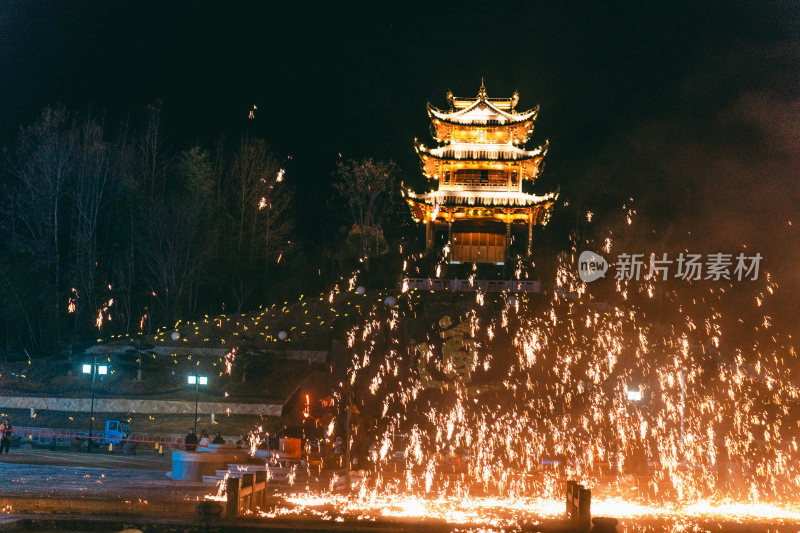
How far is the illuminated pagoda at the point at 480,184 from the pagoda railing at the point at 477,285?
5.90m

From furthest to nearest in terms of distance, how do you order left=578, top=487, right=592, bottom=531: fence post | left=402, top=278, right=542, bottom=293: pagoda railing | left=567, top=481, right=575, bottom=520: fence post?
left=402, top=278, right=542, bottom=293: pagoda railing
left=567, top=481, right=575, bottom=520: fence post
left=578, top=487, right=592, bottom=531: fence post

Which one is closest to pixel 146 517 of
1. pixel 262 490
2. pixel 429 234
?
pixel 262 490

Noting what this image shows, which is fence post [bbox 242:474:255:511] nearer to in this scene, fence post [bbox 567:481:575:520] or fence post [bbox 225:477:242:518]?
fence post [bbox 225:477:242:518]

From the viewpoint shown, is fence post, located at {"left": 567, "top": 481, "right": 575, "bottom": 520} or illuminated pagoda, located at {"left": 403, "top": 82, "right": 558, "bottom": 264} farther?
illuminated pagoda, located at {"left": 403, "top": 82, "right": 558, "bottom": 264}

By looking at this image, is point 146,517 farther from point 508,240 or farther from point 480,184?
point 480,184

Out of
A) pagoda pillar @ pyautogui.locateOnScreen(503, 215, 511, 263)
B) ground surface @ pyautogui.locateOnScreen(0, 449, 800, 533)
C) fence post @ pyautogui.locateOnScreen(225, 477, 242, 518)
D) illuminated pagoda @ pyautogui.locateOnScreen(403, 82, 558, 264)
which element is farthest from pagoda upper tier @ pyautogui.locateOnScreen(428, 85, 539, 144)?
fence post @ pyautogui.locateOnScreen(225, 477, 242, 518)

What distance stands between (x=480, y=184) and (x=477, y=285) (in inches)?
417

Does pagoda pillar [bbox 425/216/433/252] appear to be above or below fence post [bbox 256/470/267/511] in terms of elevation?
above

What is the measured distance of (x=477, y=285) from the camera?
3591 centimetres

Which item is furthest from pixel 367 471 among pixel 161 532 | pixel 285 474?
pixel 161 532

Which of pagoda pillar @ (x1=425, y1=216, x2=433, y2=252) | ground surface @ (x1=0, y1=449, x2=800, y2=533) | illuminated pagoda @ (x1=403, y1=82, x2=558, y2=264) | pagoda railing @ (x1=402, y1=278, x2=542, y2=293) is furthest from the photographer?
pagoda pillar @ (x1=425, y1=216, x2=433, y2=252)

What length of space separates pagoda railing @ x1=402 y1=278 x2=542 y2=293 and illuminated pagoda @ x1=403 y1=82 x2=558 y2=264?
590 cm

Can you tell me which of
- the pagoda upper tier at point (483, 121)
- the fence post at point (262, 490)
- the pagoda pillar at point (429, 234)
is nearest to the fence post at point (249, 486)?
the fence post at point (262, 490)

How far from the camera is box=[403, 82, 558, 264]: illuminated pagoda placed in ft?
139
